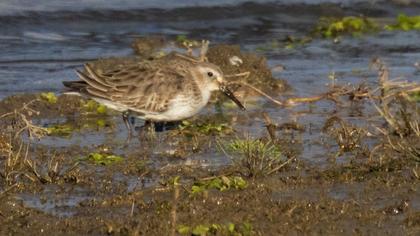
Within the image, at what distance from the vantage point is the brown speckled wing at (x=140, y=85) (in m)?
10.4

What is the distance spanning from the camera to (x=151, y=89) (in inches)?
412

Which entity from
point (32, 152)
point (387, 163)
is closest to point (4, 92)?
point (32, 152)

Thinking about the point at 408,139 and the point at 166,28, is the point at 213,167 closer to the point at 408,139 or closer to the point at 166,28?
the point at 408,139

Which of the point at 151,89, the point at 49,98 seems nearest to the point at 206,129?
the point at 151,89

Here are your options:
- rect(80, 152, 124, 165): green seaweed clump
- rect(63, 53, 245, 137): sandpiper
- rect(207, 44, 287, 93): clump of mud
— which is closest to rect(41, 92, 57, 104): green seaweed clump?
rect(63, 53, 245, 137): sandpiper

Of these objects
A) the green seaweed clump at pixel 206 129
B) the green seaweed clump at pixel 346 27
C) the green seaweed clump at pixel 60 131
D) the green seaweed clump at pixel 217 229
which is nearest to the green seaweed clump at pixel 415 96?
the green seaweed clump at pixel 206 129

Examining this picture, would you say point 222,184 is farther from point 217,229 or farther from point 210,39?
point 210,39

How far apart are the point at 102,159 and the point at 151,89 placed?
1725 mm

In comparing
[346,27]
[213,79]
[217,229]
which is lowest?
[346,27]

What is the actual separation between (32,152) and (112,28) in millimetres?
7731

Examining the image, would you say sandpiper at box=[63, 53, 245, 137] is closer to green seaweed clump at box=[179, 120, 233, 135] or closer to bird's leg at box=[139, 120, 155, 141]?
bird's leg at box=[139, 120, 155, 141]

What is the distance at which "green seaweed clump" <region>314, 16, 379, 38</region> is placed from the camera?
631 inches

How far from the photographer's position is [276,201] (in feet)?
24.5

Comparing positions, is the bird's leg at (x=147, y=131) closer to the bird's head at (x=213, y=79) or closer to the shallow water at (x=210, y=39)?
the shallow water at (x=210, y=39)
